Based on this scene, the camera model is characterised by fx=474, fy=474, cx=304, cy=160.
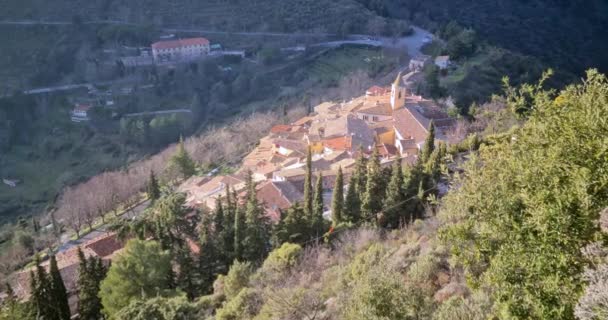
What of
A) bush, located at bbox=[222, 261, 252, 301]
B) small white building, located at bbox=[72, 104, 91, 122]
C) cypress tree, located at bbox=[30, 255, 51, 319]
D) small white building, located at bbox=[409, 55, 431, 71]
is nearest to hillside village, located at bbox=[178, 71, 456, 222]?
bush, located at bbox=[222, 261, 252, 301]

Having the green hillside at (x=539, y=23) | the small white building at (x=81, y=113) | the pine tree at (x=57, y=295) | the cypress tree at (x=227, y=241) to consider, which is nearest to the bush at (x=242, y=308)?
the cypress tree at (x=227, y=241)

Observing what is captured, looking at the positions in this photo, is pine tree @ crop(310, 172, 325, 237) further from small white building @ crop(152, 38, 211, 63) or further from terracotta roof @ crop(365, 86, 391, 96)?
small white building @ crop(152, 38, 211, 63)

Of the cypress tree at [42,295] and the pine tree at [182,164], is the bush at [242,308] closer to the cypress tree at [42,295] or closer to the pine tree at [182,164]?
the cypress tree at [42,295]

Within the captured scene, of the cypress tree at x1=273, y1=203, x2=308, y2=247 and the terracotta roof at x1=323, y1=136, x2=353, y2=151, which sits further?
the terracotta roof at x1=323, y1=136, x2=353, y2=151

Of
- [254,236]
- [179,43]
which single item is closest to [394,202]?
[254,236]

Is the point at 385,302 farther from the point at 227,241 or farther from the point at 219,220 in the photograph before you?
the point at 219,220

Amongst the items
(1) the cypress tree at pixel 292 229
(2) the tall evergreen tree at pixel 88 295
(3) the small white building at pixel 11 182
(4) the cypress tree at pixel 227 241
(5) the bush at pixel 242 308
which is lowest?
(3) the small white building at pixel 11 182
